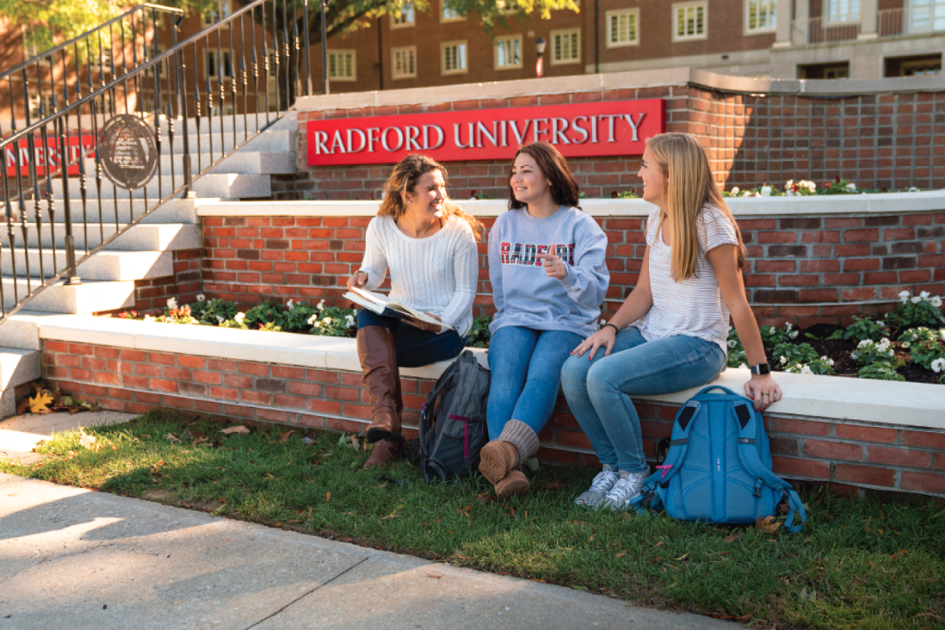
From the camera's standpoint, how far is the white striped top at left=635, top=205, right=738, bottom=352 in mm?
3072

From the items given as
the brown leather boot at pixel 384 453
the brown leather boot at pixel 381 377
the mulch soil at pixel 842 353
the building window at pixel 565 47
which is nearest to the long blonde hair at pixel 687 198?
the mulch soil at pixel 842 353

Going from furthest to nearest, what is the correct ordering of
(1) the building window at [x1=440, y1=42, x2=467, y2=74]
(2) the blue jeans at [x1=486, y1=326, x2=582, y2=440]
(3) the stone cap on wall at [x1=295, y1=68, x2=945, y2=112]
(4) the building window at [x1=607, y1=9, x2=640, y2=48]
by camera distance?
(1) the building window at [x1=440, y1=42, x2=467, y2=74]
(4) the building window at [x1=607, y1=9, x2=640, y2=48]
(3) the stone cap on wall at [x1=295, y1=68, x2=945, y2=112]
(2) the blue jeans at [x1=486, y1=326, x2=582, y2=440]

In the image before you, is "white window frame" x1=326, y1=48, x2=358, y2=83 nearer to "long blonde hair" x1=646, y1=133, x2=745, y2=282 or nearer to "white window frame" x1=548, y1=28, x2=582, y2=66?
"white window frame" x1=548, y1=28, x2=582, y2=66

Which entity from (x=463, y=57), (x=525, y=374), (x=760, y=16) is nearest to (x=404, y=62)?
(x=463, y=57)

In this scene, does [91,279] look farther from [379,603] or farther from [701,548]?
[701,548]

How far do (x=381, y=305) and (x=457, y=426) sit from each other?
60 centimetres

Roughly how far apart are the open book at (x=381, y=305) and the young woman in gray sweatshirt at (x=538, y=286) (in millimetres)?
315

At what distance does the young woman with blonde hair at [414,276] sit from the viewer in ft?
12.0

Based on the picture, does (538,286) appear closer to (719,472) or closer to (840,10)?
(719,472)

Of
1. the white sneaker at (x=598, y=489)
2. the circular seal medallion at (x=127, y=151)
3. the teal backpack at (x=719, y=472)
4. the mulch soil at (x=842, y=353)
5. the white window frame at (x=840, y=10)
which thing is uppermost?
the white window frame at (x=840, y=10)

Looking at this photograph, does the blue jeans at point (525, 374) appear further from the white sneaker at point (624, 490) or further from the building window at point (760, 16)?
the building window at point (760, 16)

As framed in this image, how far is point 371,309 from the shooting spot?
3.50m

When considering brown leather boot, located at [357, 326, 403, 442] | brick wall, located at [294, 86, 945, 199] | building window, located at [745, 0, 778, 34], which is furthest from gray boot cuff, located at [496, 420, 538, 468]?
building window, located at [745, 0, 778, 34]

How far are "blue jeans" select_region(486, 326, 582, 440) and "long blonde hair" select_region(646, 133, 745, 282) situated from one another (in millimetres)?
567
